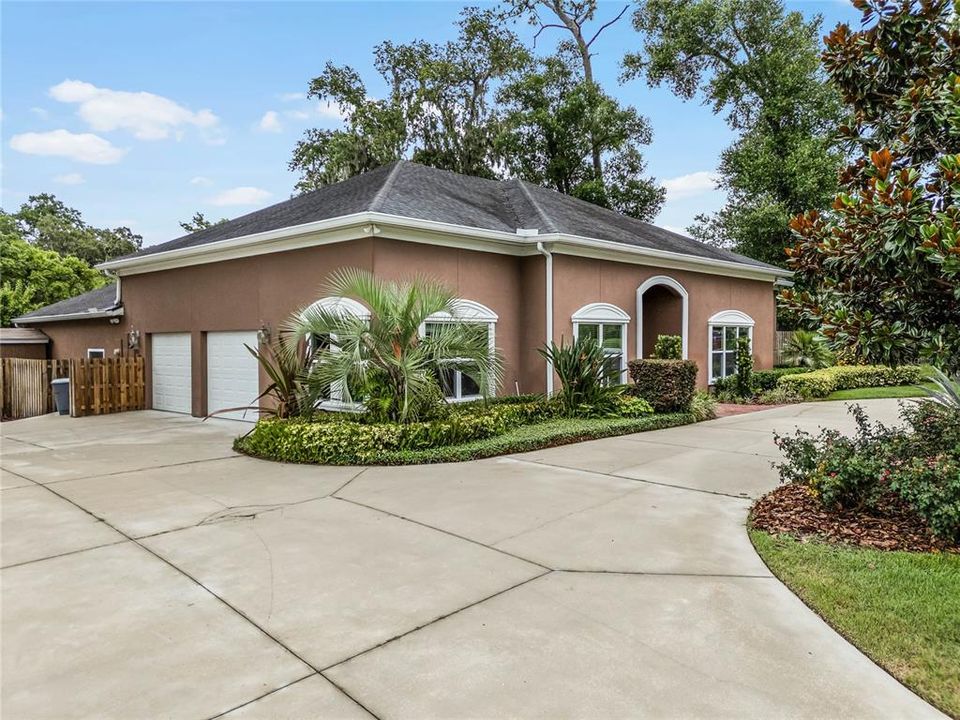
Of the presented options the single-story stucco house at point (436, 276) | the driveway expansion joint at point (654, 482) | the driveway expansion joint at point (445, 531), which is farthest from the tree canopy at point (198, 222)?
the driveway expansion joint at point (445, 531)

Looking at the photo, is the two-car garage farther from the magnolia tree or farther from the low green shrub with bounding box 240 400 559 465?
the magnolia tree

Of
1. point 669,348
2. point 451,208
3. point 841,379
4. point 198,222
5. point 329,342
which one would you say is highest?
point 198,222

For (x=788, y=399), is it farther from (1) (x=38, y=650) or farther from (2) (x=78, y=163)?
(2) (x=78, y=163)

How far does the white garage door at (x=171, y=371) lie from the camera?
14328 millimetres

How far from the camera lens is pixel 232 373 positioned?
42.9 feet

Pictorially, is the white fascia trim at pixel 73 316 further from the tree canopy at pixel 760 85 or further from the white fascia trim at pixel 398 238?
the tree canopy at pixel 760 85

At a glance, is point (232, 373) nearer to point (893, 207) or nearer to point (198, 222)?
point (893, 207)

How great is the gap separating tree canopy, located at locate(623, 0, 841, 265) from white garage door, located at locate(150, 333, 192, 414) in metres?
20.1

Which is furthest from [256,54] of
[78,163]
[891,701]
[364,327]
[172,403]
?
[78,163]

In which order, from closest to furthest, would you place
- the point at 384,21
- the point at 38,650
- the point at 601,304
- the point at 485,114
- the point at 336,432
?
the point at 38,650, the point at 336,432, the point at 601,304, the point at 384,21, the point at 485,114

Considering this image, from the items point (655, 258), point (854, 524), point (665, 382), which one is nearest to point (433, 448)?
point (854, 524)

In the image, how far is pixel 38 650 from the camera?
3.37 m

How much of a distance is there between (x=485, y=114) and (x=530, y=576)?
2675cm

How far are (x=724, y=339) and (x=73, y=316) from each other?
18.4 m
